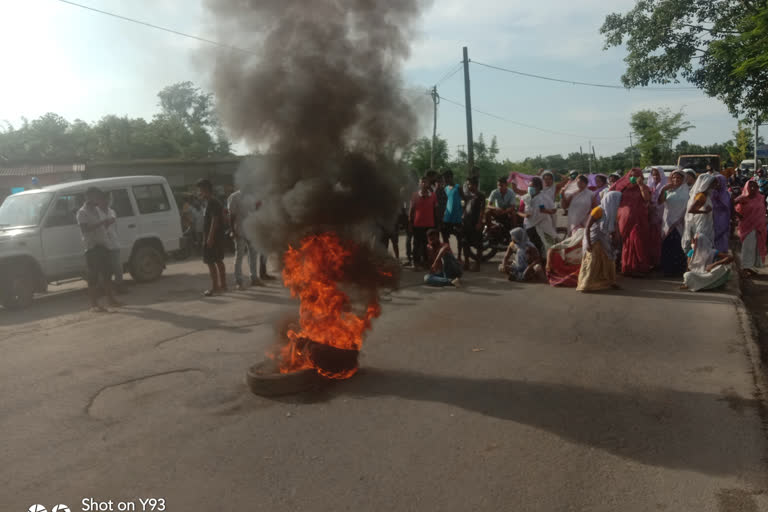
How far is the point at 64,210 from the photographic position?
407 inches

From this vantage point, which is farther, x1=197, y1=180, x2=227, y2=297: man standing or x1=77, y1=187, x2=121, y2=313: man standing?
x1=197, y1=180, x2=227, y2=297: man standing

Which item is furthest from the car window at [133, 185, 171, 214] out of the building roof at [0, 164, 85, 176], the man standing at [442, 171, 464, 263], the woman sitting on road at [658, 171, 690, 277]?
the building roof at [0, 164, 85, 176]

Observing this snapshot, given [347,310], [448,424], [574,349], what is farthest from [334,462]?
[574,349]

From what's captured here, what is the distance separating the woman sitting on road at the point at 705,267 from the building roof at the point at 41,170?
798 inches

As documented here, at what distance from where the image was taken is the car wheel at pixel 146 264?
11.4 metres

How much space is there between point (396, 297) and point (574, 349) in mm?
3499

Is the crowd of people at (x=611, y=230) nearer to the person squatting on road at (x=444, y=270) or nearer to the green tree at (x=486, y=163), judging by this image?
the person squatting on road at (x=444, y=270)

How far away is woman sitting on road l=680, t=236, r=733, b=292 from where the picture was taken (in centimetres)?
867

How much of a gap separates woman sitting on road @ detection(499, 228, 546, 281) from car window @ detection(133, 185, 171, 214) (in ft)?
23.5


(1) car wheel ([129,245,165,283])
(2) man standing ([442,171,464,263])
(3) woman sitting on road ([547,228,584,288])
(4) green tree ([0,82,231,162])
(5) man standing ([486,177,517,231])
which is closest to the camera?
(3) woman sitting on road ([547,228,584,288])

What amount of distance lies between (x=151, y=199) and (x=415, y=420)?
30.9 ft

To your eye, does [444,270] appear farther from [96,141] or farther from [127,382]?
[96,141]

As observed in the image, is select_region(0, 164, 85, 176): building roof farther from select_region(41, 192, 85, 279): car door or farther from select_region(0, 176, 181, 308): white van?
select_region(41, 192, 85, 279): car door

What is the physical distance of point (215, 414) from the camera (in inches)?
179
